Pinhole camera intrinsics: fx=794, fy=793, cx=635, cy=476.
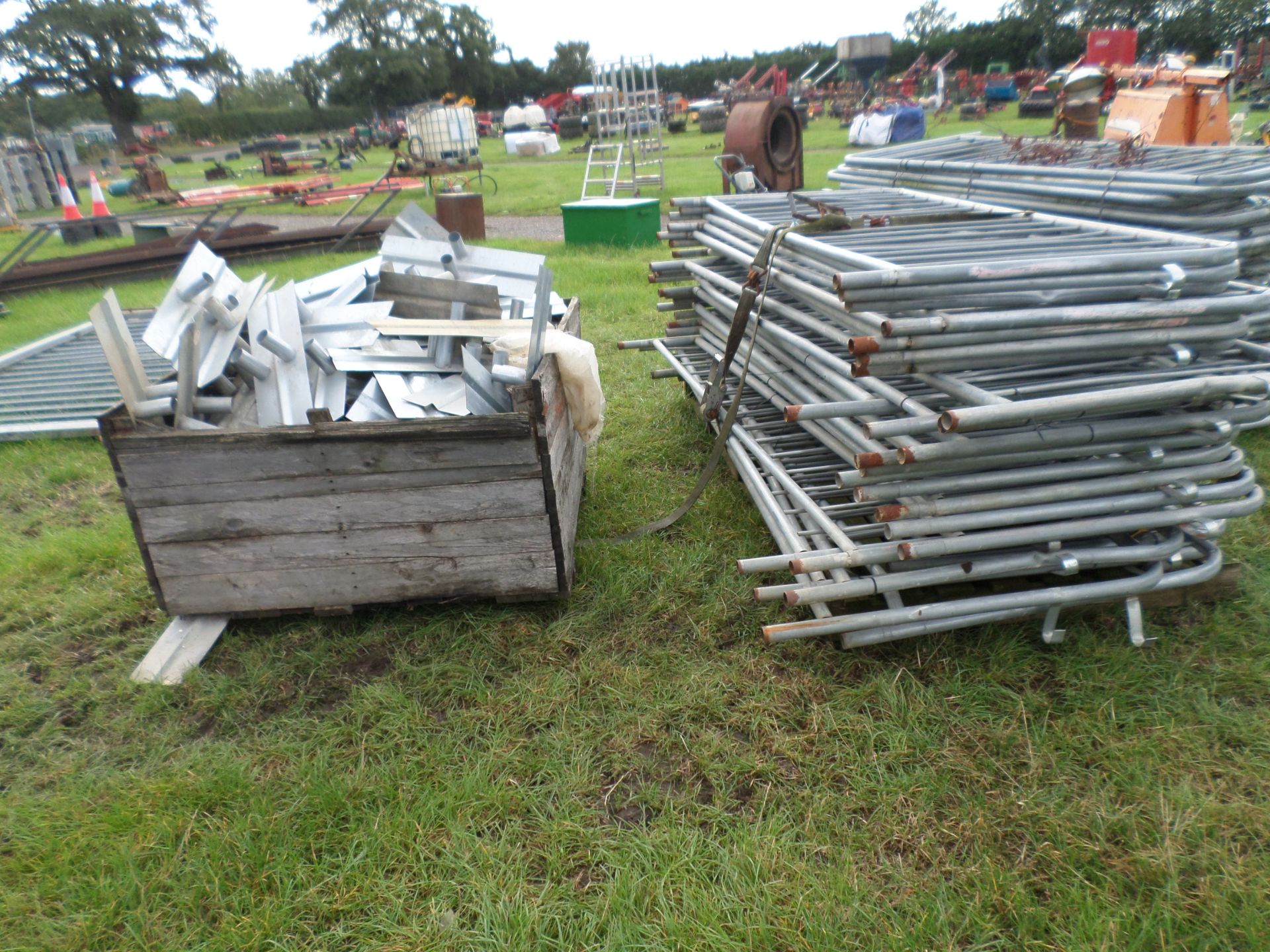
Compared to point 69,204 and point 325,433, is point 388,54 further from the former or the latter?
point 325,433

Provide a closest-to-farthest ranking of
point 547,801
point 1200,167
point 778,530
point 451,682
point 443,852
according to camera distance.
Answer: point 443,852
point 547,801
point 451,682
point 778,530
point 1200,167

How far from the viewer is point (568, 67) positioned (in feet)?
212

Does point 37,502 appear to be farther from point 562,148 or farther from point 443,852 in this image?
point 562,148

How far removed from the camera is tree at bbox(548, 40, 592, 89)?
209 feet

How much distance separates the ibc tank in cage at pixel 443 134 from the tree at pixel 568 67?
42352mm

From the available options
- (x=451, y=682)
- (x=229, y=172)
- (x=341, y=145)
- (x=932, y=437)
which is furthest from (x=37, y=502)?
(x=341, y=145)

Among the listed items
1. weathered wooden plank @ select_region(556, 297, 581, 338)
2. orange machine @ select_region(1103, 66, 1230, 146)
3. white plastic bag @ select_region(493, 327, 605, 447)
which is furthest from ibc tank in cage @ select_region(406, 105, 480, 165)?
white plastic bag @ select_region(493, 327, 605, 447)

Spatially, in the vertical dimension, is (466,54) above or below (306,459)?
above

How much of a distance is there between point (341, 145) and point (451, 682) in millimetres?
33042

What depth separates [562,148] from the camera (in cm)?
3281

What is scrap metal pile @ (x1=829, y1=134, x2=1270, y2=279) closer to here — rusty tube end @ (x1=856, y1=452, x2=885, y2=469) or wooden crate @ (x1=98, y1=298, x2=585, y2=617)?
rusty tube end @ (x1=856, y1=452, x2=885, y2=469)

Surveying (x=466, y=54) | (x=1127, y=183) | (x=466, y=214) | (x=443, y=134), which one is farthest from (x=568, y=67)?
(x=1127, y=183)

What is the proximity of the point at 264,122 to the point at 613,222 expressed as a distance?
51.9m

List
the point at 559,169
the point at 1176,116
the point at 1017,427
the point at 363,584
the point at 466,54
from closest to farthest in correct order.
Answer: the point at 1017,427
the point at 363,584
the point at 1176,116
the point at 559,169
the point at 466,54
